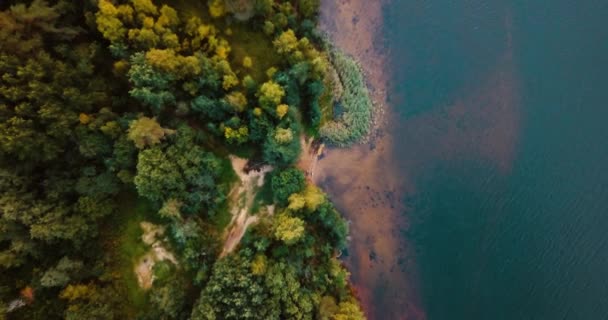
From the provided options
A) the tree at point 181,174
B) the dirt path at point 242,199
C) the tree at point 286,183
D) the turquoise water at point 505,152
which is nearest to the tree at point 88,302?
the tree at point 181,174

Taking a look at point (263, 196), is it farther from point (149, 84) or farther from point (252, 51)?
point (149, 84)

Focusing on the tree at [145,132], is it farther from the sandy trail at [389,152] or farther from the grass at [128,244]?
the sandy trail at [389,152]

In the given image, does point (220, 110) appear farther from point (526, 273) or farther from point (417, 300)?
point (526, 273)

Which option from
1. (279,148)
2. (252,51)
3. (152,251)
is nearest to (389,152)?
(279,148)

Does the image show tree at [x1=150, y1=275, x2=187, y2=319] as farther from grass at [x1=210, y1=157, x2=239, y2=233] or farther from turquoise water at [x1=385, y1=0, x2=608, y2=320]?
turquoise water at [x1=385, y1=0, x2=608, y2=320]

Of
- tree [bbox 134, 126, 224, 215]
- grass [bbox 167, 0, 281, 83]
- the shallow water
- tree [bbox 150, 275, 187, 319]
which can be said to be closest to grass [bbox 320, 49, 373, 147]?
the shallow water

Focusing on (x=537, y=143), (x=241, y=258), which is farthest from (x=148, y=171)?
(x=537, y=143)
